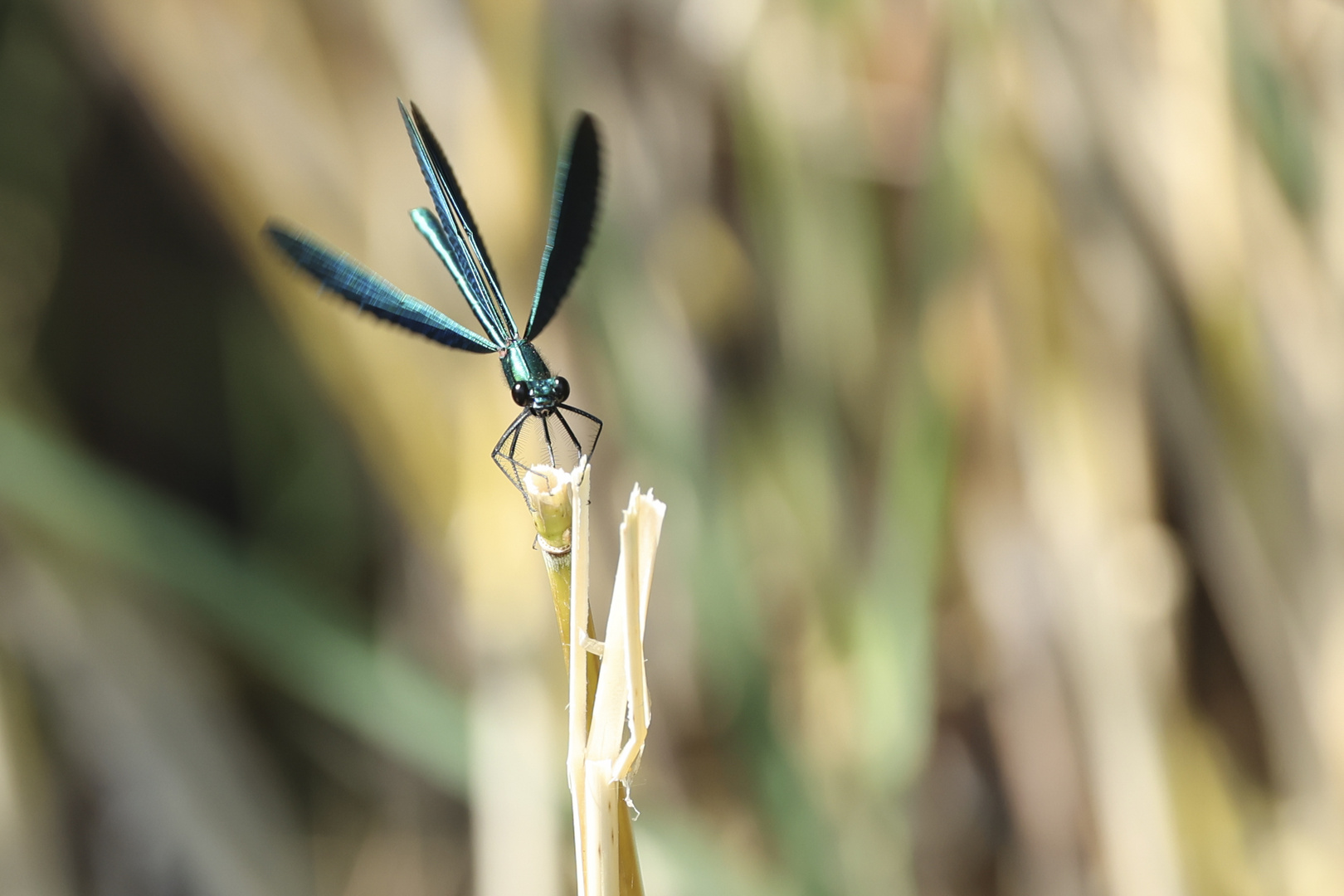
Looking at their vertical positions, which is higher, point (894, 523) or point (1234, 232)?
point (1234, 232)

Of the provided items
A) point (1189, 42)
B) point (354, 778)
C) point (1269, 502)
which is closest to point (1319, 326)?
point (1269, 502)

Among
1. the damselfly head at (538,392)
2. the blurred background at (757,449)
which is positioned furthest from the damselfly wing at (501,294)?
the blurred background at (757,449)

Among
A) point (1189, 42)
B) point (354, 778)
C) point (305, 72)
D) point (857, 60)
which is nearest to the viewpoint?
point (1189, 42)

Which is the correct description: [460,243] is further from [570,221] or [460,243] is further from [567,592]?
[567,592]

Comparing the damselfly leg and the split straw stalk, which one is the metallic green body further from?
the split straw stalk

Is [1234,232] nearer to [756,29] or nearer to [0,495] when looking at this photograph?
[756,29]
